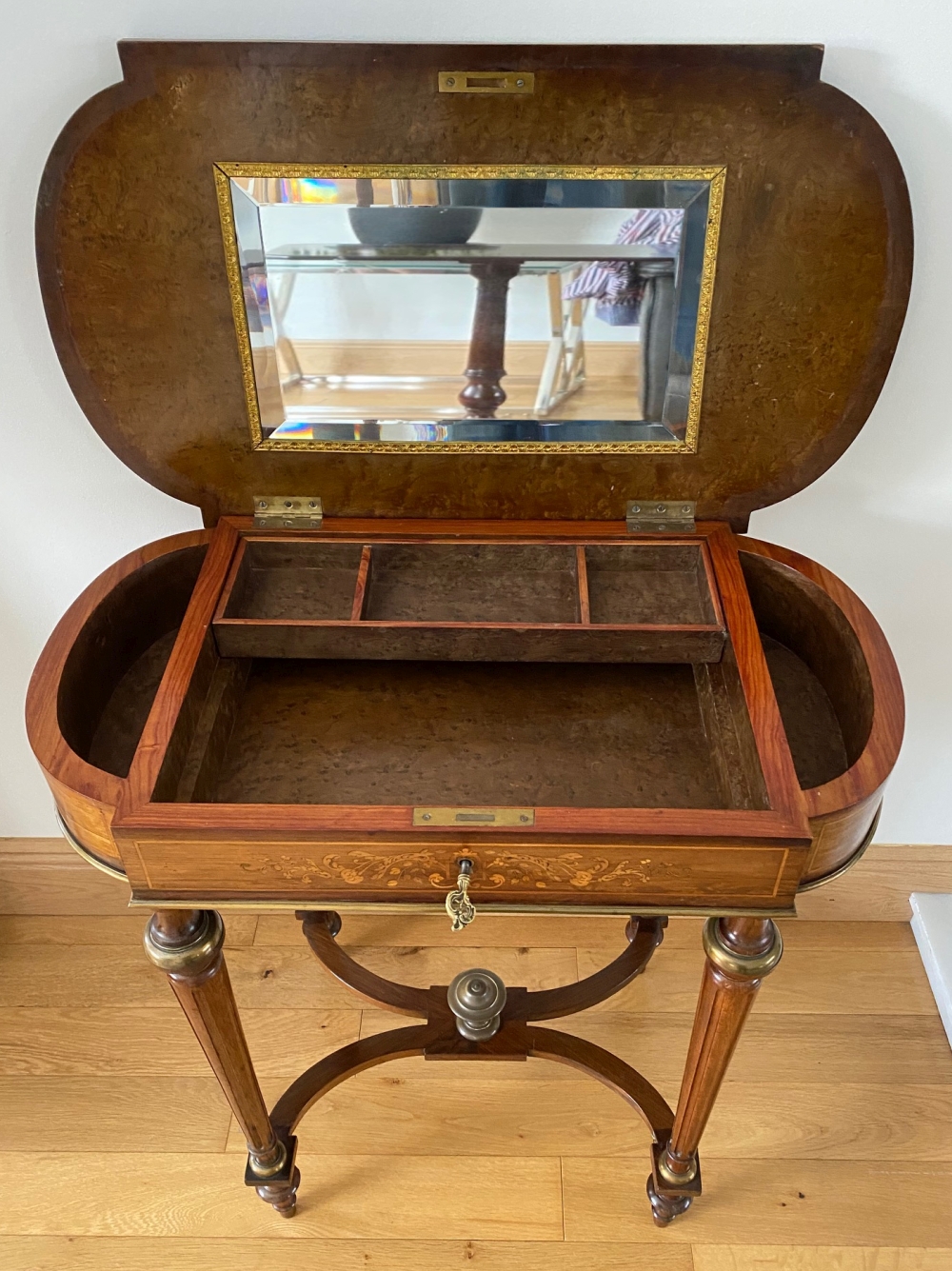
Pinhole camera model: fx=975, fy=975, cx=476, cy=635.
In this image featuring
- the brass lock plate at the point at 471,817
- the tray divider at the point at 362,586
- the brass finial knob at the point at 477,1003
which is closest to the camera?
the brass lock plate at the point at 471,817

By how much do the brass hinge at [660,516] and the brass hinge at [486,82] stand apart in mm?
447

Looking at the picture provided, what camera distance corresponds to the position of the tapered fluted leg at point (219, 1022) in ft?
3.24

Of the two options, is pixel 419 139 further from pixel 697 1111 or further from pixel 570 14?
pixel 697 1111

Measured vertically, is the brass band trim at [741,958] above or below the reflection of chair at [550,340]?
below

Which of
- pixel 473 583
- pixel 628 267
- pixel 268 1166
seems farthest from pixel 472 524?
pixel 268 1166

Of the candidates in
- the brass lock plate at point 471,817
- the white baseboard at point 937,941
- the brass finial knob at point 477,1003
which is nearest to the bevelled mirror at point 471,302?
the brass lock plate at point 471,817

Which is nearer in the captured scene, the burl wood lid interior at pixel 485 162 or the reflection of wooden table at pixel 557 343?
the burl wood lid interior at pixel 485 162

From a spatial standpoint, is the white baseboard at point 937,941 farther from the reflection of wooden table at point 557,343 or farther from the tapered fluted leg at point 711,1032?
the reflection of wooden table at point 557,343

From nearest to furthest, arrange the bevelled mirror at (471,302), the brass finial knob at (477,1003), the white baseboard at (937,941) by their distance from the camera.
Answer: the bevelled mirror at (471,302)
the brass finial knob at (477,1003)
the white baseboard at (937,941)

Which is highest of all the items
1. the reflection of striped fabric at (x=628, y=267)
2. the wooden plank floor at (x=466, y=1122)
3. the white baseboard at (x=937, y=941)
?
the reflection of striped fabric at (x=628, y=267)

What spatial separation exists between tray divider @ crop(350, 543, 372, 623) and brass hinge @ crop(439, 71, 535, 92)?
480 millimetres

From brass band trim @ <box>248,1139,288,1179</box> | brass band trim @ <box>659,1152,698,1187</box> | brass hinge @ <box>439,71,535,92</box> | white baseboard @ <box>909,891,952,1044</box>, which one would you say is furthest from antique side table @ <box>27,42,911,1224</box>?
white baseboard @ <box>909,891,952,1044</box>

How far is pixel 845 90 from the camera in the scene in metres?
0.95

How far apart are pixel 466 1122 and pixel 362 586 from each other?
2.93 ft
